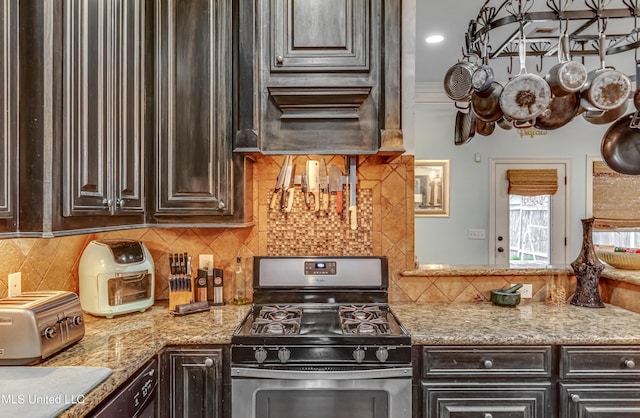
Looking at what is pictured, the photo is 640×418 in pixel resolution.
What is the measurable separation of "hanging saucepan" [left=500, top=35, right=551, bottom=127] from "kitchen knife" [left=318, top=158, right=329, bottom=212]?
3.04 ft

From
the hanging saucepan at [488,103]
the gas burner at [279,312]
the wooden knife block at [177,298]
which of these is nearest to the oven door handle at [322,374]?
the gas burner at [279,312]

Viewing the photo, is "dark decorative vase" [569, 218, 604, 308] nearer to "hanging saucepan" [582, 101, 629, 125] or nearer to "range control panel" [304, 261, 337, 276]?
"hanging saucepan" [582, 101, 629, 125]

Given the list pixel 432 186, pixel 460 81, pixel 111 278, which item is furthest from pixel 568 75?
pixel 432 186

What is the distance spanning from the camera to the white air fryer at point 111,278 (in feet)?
6.02

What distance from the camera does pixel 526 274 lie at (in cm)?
222

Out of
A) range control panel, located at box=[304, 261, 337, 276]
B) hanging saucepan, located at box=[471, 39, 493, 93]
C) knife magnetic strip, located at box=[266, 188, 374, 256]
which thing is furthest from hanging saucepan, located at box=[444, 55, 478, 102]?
range control panel, located at box=[304, 261, 337, 276]

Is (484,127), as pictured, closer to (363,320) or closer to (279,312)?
(363,320)

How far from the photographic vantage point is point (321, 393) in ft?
5.18

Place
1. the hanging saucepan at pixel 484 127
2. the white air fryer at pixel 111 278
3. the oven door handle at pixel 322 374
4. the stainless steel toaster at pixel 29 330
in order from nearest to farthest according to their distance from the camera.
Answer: the stainless steel toaster at pixel 29 330 → the oven door handle at pixel 322 374 → the white air fryer at pixel 111 278 → the hanging saucepan at pixel 484 127

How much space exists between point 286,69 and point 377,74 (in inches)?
17.1

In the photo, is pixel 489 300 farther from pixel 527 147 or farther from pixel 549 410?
pixel 527 147

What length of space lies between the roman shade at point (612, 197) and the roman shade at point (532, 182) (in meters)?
0.55

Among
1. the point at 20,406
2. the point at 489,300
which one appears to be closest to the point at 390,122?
the point at 489,300

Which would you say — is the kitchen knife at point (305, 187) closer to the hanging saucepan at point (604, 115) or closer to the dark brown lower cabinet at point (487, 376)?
the dark brown lower cabinet at point (487, 376)
